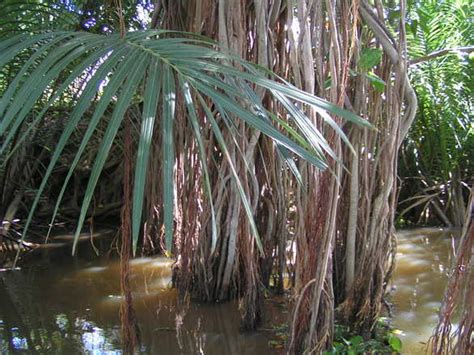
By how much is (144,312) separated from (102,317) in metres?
0.19

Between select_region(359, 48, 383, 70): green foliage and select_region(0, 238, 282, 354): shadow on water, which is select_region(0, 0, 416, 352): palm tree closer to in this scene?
select_region(359, 48, 383, 70): green foliage

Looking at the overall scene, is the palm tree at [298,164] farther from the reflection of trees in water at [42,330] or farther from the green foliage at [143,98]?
the reflection of trees in water at [42,330]

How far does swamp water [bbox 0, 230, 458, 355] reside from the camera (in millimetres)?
2295

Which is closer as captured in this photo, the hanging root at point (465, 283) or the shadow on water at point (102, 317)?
the hanging root at point (465, 283)

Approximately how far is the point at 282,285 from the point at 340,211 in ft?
1.81

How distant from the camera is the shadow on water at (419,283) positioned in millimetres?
2334

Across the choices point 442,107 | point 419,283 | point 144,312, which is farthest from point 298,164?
point 442,107

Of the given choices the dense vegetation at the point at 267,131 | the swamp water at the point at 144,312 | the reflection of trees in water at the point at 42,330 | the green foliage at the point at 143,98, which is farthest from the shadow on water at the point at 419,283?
the reflection of trees in water at the point at 42,330

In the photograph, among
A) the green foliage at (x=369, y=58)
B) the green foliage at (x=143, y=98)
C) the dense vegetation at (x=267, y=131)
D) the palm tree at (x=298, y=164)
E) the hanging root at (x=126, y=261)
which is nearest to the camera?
the green foliage at (x=143, y=98)

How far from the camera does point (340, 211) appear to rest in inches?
92.9

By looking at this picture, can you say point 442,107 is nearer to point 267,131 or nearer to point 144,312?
point 144,312

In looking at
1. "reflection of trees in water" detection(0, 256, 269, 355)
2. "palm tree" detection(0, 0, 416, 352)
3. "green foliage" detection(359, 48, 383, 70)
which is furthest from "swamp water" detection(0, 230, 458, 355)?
"green foliage" detection(359, 48, 383, 70)

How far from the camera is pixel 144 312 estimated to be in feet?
8.71

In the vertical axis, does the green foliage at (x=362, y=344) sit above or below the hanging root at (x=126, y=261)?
below
